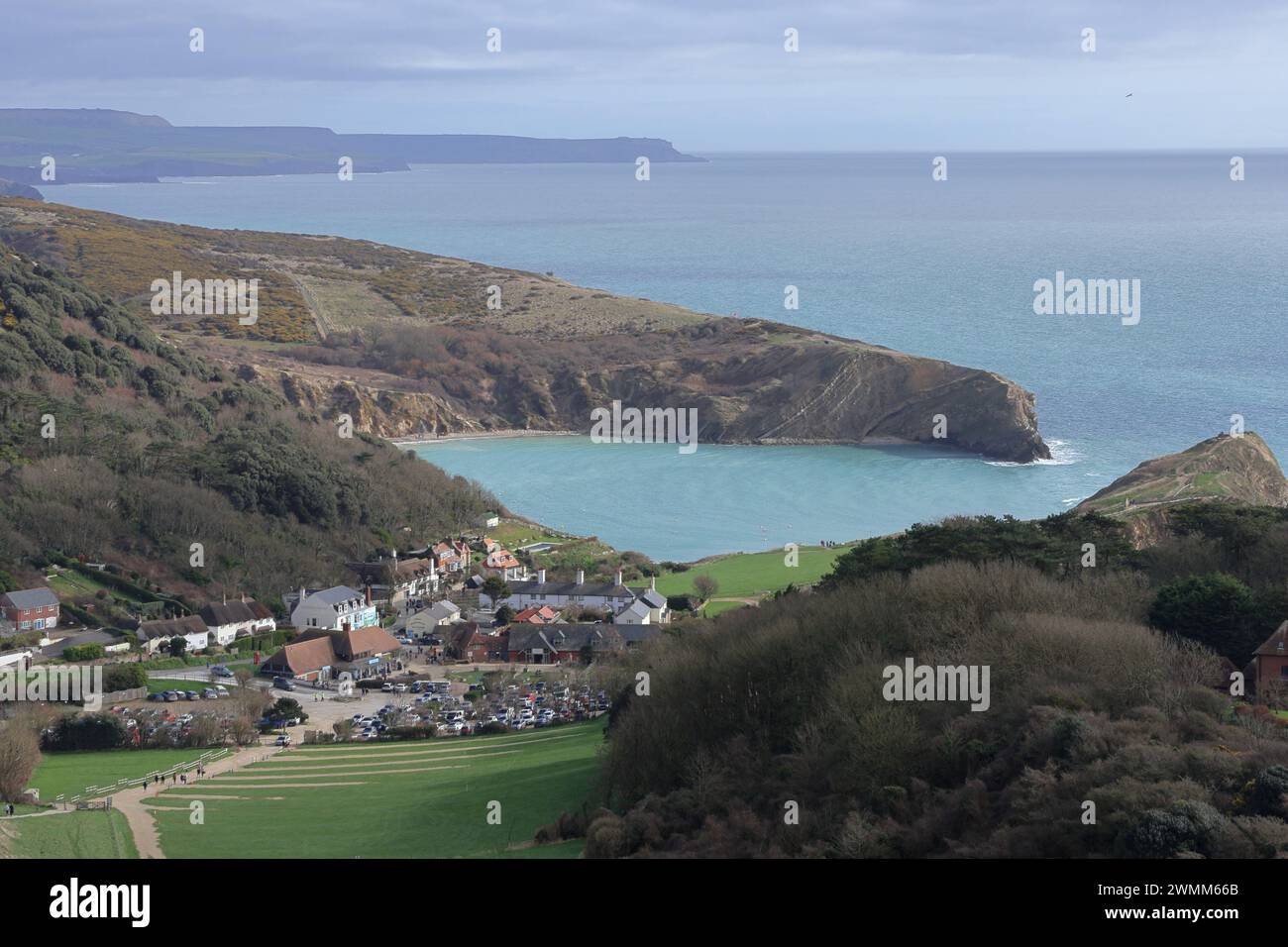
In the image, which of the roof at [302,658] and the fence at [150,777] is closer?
the fence at [150,777]

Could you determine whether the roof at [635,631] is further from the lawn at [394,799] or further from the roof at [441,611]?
the lawn at [394,799]

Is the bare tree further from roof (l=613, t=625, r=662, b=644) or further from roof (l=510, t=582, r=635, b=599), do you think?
roof (l=613, t=625, r=662, b=644)

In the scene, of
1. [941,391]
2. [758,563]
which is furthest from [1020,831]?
[941,391]

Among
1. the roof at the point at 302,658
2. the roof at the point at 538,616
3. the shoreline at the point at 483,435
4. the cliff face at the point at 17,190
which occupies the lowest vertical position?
the roof at the point at 302,658

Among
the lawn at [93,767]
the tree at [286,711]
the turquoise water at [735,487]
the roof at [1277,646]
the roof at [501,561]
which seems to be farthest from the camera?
the turquoise water at [735,487]

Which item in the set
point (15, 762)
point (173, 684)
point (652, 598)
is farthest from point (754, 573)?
point (15, 762)

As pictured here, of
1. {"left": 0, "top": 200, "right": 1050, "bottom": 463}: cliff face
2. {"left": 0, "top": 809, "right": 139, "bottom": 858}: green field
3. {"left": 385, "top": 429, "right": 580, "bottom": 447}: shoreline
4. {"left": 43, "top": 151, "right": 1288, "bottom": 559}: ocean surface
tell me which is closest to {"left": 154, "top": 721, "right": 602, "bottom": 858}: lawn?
{"left": 0, "top": 809, "right": 139, "bottom": 858}: green field

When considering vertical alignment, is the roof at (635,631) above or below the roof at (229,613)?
below

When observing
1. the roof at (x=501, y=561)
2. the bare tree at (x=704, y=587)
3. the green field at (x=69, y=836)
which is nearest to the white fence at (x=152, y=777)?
the green field at (x=69, y=836)
